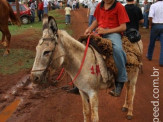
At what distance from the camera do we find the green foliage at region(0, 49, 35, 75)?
315 inches

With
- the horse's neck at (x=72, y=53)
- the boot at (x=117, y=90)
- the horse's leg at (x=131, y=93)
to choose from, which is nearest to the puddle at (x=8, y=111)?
the horse's neck at (x=72, y=53)

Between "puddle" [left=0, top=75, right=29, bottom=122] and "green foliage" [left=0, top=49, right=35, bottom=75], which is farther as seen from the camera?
"green foliage" [left=0, top=49, right=35, bottom=75]

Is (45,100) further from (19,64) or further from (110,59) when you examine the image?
(19,64)

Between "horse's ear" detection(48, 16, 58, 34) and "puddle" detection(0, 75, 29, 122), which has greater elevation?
"horse's ear" detection(48, 16, 58, 34)

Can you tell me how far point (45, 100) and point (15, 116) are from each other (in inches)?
36.8

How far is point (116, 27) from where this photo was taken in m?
3.72

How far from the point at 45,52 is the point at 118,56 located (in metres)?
1.24

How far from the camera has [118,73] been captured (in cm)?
367

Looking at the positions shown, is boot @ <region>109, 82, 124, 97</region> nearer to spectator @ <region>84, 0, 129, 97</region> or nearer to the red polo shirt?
spectator @ <region>84, 0, 129, 97</region>

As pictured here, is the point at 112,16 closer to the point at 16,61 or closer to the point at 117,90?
the point at 117,90

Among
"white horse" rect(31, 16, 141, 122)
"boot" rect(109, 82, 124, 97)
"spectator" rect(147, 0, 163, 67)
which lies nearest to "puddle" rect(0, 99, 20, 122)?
"white horse" rect(31, 16, 141, 122)

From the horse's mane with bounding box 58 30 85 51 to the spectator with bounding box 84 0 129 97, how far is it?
57 centimetres

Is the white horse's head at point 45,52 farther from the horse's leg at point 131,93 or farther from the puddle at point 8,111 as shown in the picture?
the puddle at point 8,111

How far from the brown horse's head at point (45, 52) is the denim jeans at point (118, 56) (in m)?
1.07
